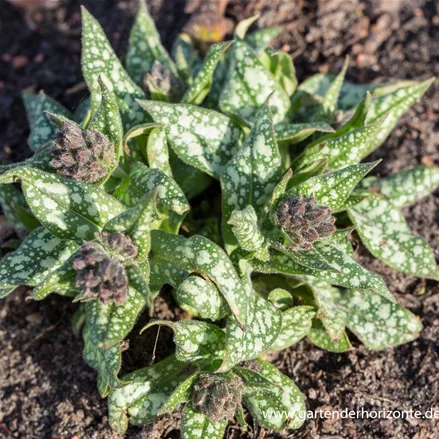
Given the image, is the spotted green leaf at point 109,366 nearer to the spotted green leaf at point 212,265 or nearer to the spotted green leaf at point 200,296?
the spotted green leaf at point 200,296

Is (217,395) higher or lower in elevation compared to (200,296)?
lower

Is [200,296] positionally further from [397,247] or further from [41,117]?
[41,117]

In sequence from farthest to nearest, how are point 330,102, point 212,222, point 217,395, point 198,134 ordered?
point 330,102 → point 212,222 → point 198,134 → point 217,395

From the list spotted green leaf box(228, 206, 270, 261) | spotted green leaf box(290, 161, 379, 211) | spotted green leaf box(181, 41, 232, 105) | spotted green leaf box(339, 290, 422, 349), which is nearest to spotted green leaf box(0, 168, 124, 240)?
spotted green leaf box(228, 206, 270, 261)

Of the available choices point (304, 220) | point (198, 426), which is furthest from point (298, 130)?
point (198, 426)

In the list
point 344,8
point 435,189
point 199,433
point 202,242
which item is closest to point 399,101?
point 435,189

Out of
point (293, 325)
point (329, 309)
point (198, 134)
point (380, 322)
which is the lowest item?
point (380, 322)

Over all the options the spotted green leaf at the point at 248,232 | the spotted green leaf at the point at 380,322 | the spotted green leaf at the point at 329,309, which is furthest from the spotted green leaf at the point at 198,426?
the spotted green leaf at the point at 380,322
